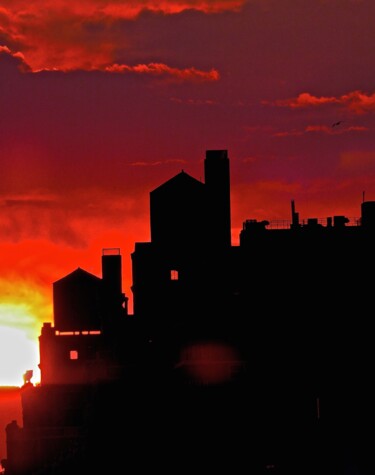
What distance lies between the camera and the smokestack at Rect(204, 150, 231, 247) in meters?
65.6

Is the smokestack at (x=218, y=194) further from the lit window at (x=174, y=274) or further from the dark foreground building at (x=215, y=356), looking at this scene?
the lit window at (x=174, y=274)

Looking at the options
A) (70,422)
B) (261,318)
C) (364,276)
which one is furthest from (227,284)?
(70,422)

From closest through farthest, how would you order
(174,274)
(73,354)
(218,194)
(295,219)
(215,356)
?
(215,356)
(218,194)
(174,274)
(295,219)
(73,354)

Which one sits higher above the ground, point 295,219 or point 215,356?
point 295,219

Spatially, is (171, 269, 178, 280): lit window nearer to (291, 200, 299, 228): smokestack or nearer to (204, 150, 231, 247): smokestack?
(204, 150, 231, 247): smokestack

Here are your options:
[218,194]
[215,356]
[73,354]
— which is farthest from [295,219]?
[73,354]

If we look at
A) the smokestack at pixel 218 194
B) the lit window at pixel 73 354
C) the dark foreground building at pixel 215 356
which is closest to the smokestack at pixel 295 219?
the dark foreground building at pixel 215 356

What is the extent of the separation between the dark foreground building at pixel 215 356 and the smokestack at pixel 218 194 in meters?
0.08

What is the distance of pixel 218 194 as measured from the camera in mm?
65562

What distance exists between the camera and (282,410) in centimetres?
5744

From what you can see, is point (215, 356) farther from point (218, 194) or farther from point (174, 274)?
point (218, 194)

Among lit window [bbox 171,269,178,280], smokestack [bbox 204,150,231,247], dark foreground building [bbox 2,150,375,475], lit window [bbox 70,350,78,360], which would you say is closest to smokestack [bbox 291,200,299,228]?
dark foreground building [bbox 2,150,375,475]

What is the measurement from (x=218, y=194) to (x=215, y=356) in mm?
9826

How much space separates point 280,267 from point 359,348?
23.5ft
